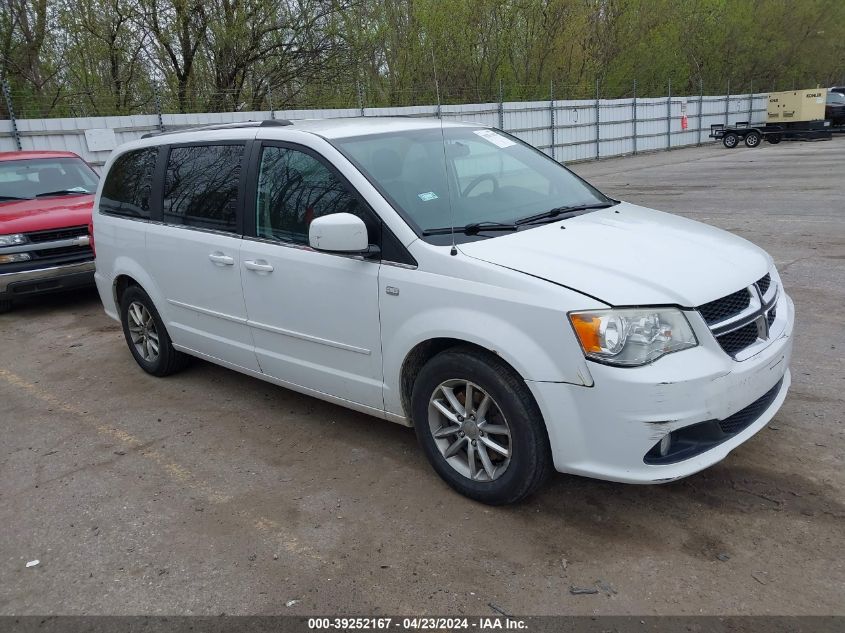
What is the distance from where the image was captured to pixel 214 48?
719 inches

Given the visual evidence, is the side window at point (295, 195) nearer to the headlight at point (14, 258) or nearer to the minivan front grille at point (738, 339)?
the minivan front grille at point (738, 339)

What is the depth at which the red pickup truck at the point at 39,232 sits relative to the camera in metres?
7.39

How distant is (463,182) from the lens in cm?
392

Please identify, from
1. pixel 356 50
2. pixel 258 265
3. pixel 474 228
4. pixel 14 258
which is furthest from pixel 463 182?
pixel 356 50

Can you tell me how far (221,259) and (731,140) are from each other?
2962cm

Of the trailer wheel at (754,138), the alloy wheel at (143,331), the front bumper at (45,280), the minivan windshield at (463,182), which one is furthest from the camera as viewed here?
the trailer wheel at (754,138)

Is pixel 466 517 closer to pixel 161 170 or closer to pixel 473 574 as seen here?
pixel 473 574

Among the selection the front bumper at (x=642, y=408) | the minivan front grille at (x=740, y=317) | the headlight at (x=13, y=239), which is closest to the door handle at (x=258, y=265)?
the front bumper at (x=642, y=408)

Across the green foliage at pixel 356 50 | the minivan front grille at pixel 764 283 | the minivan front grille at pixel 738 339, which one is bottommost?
the minivan front grille at pixel 738 339

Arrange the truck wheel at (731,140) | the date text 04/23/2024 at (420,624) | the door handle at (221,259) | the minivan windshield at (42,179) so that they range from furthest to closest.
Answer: the truck wheel at (731,140) → the minivan windshield at (42,179) → the door handle at (221,259) → the date text 04/23/2024 at (420,624)

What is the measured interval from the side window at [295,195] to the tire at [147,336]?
159cm

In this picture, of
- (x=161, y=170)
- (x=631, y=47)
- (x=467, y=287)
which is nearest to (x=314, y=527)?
(x=467, y=287)

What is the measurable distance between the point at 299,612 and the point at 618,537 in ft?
4.54

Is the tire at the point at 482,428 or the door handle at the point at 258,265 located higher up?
the door handle at the point at 258,265
